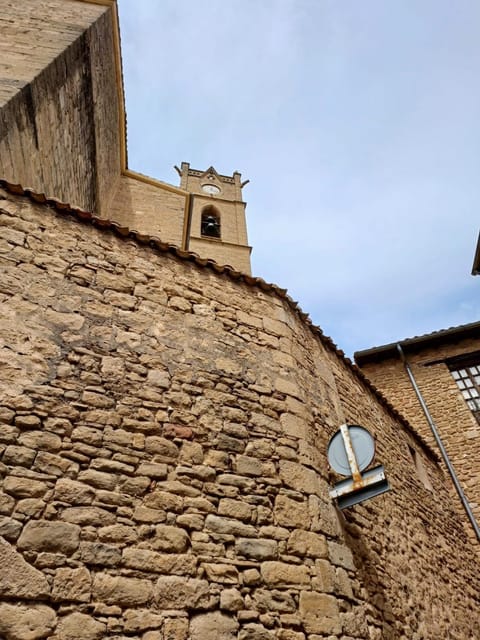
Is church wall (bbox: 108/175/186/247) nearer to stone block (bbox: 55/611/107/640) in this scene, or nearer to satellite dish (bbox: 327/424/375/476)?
satellite dish (bbox: 327/424/375/476)

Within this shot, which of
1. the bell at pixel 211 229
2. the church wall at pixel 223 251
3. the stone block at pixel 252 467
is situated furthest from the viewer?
the bell at pixel 211 229

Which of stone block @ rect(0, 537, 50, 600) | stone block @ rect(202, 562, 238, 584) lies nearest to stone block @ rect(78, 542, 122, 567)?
stone block @ rect(0, 537, 50, 600)

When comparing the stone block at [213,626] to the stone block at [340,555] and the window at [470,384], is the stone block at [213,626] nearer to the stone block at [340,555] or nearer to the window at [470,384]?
the stone block at [340,555]

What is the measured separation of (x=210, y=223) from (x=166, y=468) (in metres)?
17.5

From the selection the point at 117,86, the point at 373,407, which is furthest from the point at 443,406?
the point at 117,86

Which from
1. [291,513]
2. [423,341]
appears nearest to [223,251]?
[423,341]

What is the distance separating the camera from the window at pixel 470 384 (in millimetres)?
9688

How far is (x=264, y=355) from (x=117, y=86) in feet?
24.4

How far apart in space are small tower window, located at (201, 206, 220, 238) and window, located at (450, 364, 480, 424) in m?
11.8

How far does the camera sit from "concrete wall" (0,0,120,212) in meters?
4.79

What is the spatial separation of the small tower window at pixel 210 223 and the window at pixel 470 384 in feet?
38.7

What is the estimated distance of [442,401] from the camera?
983 centimetres

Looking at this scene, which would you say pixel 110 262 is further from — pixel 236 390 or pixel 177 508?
pixel 177 508

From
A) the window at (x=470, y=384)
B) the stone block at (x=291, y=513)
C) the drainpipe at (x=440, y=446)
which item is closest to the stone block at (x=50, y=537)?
the stone block at (x=291, y=513)
